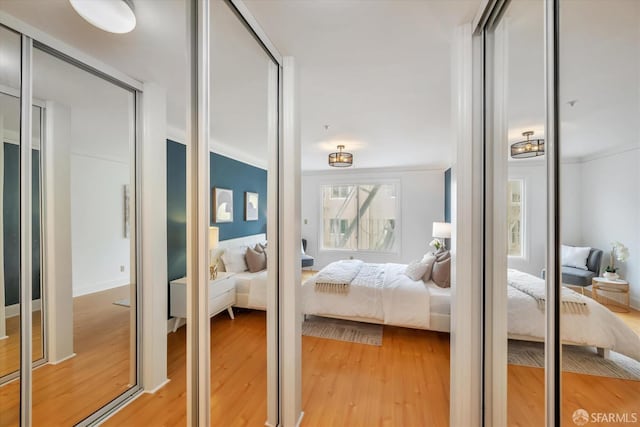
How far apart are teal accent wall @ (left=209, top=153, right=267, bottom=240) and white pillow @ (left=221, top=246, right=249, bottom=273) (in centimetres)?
8

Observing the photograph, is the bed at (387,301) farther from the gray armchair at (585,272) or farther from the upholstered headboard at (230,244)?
the gray armchair at (585,272)

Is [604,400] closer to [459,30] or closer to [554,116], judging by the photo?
[554,116]

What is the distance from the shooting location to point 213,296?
3.67 feet

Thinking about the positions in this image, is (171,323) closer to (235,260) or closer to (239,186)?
(235,260)

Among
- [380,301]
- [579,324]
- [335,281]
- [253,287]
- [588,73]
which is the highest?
[588,73]

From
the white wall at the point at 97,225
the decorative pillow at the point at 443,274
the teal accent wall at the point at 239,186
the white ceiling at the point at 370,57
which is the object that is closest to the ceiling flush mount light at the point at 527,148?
the white ceiling at the point at 370,57

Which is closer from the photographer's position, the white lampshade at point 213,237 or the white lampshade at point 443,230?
the white lampshade at point 213,237

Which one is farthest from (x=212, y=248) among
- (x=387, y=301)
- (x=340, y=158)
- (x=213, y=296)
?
(x=340, y=158)

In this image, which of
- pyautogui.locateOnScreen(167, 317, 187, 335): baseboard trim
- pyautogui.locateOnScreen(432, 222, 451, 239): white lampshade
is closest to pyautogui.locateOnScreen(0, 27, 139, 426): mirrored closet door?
pyautogui.locateOnScreen(167, 317, 187, 335): baseboard trim

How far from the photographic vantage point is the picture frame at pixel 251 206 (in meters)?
1.49

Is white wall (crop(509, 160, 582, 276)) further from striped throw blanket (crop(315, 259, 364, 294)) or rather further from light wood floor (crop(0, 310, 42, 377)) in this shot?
striped throw blanket (crop(315, 259, 364, 294))

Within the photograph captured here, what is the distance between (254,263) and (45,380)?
92cm

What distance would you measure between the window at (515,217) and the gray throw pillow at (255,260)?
4.17 feet

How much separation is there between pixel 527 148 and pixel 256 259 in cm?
142
